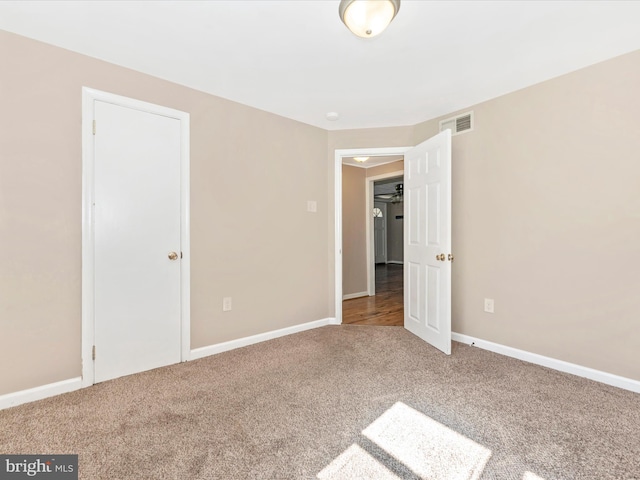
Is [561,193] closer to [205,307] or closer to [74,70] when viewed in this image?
[205,307]

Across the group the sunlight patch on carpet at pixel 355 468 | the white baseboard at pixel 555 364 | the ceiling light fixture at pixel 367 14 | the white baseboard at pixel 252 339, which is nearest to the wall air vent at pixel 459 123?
the ceiling light fixture at pixel 367 14

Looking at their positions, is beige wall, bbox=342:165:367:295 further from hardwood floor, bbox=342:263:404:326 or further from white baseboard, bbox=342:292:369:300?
hardwood floor, bbox=342:263:404:326

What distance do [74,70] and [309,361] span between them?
9.34ft

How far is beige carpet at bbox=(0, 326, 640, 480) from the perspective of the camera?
4.80ft

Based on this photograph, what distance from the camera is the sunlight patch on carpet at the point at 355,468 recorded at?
1.40 metres

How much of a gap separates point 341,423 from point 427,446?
47 cm

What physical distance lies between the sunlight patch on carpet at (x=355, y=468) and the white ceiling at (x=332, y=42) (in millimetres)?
2378

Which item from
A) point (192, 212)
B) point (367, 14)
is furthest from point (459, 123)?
point (192, 212)

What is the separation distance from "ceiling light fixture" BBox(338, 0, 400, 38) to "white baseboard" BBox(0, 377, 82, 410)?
2.92 metres

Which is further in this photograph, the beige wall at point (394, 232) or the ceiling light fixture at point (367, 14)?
the beige wall at point (394, 232)

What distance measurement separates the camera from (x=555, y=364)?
8.33 ft

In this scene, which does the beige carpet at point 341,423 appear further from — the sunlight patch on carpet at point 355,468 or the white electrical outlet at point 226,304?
the white electrical outlet at point 226,304

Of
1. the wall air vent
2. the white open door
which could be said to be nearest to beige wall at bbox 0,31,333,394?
the white open door

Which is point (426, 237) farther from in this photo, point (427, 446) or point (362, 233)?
point (362, 233)
